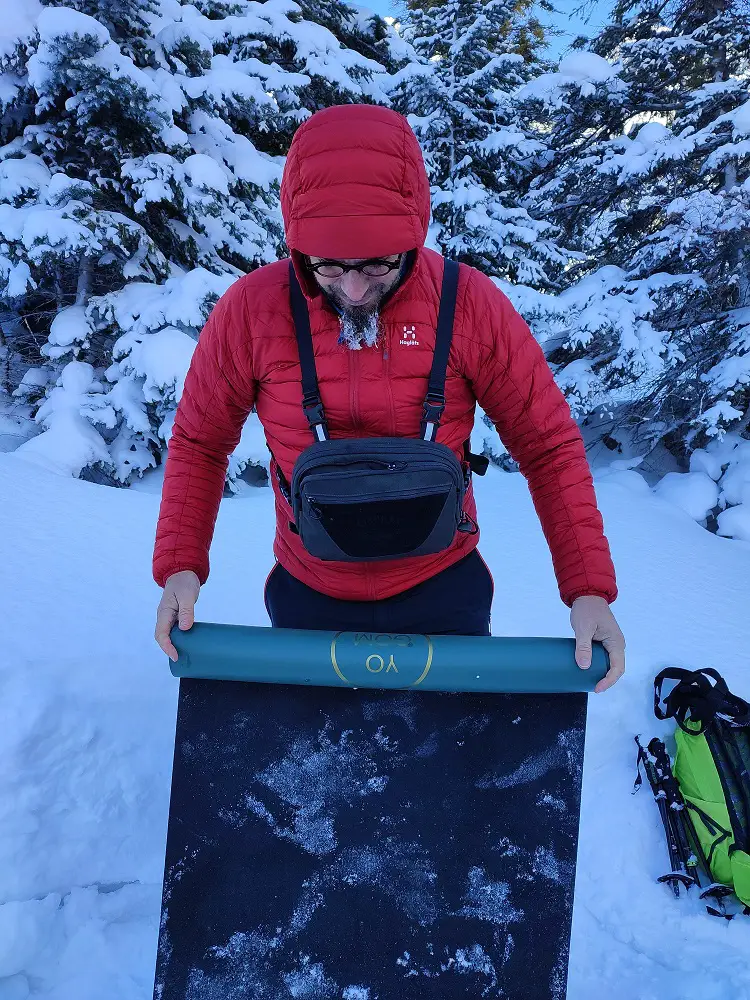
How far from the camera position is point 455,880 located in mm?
1592

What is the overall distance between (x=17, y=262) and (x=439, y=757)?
5.78 metres

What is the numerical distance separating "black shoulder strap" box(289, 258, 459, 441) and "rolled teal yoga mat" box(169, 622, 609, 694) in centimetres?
50

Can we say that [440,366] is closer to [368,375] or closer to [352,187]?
[368,375]

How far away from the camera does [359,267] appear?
4.15 ft

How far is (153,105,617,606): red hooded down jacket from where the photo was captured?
1.31 m

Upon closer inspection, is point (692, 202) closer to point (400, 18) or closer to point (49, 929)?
point (49, 929)

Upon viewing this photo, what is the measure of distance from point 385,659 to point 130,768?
1.51 meters

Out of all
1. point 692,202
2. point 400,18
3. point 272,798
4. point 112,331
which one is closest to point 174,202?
point 112,331

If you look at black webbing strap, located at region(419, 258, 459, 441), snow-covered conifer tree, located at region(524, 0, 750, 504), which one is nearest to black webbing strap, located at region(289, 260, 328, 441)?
black webbing strap, located at region(419, 258, 459, 441)

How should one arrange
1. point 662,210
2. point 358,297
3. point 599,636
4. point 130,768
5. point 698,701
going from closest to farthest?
point 358,297, point 599,636, point 130,768, point 698,701, point 662,210

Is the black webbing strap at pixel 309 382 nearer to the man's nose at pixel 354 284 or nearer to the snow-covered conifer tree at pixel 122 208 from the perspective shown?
the man's nose at pixel 354 284

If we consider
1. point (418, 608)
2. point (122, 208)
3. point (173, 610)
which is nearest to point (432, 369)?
point (418, 608)

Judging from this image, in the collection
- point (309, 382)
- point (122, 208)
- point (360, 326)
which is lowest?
point (122, 208)

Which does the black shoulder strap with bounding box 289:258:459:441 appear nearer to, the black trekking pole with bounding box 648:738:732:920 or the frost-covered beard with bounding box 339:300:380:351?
the frost-covered beard with bounding box 339:300:380:351
